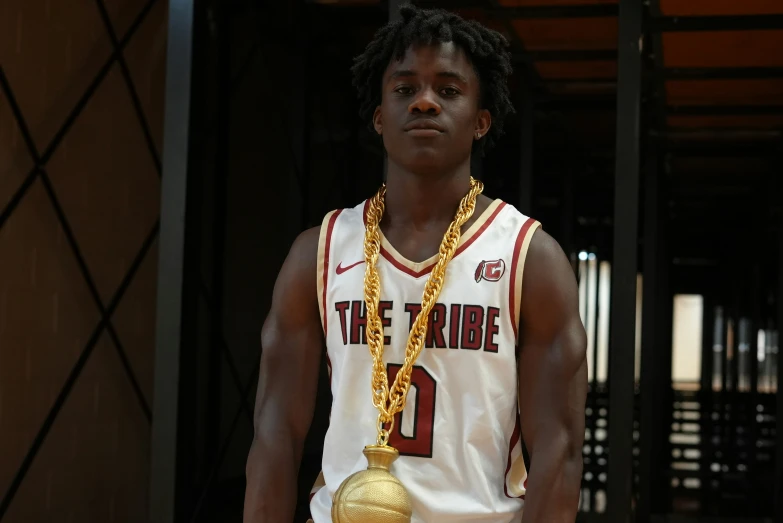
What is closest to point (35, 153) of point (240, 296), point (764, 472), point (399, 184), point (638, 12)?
point (240, 296)

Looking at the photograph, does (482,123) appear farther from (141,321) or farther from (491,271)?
(141,321)

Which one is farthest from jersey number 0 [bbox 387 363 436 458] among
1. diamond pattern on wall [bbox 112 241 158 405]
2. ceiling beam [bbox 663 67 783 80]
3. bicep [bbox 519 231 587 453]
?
diamond pattern on wall [bbox 112 241 158 405]

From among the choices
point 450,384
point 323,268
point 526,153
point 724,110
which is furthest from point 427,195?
point 724,110

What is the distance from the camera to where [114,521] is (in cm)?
583

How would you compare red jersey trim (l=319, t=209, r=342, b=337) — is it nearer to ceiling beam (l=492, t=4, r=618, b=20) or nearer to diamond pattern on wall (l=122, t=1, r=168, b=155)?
ceiling beam (l=492, t=4, r=618, b=20)

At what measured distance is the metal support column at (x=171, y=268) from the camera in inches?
141

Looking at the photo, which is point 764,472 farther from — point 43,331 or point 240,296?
point 43,331

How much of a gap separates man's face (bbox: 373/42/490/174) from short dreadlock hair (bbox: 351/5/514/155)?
0.02 meters

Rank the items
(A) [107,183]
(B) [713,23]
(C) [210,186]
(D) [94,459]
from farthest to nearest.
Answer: (C) [210,186] → (A) [107,183] → (D) [94,459] → (B) [713,23]

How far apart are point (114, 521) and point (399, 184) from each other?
14.1 ft

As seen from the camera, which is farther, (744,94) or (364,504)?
(744,94)

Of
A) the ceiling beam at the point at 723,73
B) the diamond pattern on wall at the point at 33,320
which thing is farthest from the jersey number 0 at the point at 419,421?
the ceiling beam at the point at 723,73

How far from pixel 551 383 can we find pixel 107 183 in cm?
429

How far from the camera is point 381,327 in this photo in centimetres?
203
